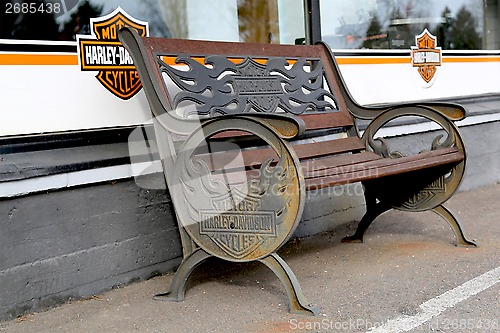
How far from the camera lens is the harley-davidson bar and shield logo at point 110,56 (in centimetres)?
363

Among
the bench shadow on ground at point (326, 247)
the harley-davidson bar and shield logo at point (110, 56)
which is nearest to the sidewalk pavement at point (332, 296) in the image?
the bench shadow on ground at point (326, 247)

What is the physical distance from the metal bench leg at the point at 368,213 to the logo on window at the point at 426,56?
196cm

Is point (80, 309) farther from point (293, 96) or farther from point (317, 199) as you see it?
point (317, 199)

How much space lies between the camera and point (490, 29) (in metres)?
7.06

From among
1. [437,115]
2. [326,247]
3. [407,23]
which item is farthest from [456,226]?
[407,23]

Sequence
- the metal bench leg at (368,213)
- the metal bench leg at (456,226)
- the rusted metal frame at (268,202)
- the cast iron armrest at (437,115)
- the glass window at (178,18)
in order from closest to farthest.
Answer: the rusted metal frame at (268,202)
the glass window at (178,18)
the cast iron armrest at (437,115)
the metal bench leg at (456,226)
the metal bench leg at (368,213)

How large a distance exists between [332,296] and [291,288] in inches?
13.5

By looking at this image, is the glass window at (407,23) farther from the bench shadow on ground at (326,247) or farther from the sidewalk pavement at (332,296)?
the sidewalk pavement at (332,296)

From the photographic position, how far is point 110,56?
12.2ft

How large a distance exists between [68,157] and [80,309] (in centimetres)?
71

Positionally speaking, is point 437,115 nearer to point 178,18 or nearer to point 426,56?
point 178,18

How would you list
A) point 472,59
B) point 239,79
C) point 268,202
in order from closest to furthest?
point 268,202, point 239,79, point 472,59

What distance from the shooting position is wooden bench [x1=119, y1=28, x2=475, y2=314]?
9.65 ft

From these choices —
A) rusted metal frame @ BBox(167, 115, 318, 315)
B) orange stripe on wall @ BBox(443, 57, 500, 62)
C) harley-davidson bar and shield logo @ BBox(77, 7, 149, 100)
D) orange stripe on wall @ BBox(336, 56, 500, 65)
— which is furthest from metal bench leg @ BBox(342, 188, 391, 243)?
orange stripe on wall @ BBox(443, 57, 500, 62)
